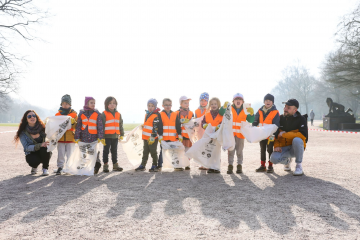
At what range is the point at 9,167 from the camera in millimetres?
7234

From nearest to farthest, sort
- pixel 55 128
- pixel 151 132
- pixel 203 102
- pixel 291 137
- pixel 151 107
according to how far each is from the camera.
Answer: pixel 291 137
pixel 55 128
pixel 151 132
pixel 151 107
pixel 203 102

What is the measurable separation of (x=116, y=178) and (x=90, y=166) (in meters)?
0.79

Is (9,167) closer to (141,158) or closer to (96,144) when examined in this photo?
(96,144)

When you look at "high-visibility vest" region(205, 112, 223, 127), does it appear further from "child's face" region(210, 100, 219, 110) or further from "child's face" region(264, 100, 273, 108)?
"child's face" region(264, 100, 273, 108)

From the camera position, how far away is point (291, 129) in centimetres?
627

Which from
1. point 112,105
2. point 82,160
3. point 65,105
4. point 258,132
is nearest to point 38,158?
point 82,160

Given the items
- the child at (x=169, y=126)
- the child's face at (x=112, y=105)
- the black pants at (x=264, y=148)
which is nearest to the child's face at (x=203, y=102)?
the child at (x=169, y=126)

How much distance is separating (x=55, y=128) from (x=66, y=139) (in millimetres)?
343

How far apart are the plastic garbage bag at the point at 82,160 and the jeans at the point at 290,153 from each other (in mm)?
3895

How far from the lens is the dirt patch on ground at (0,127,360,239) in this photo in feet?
10.1

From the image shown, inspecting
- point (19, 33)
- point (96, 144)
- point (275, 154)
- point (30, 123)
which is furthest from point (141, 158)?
point (19, 33)

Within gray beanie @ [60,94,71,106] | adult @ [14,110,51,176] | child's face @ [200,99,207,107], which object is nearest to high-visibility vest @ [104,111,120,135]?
gray beanie @ [60,94,71,106]

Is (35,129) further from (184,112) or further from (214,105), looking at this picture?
(214,105)

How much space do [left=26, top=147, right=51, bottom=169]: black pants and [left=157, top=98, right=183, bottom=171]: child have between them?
2531 mm
